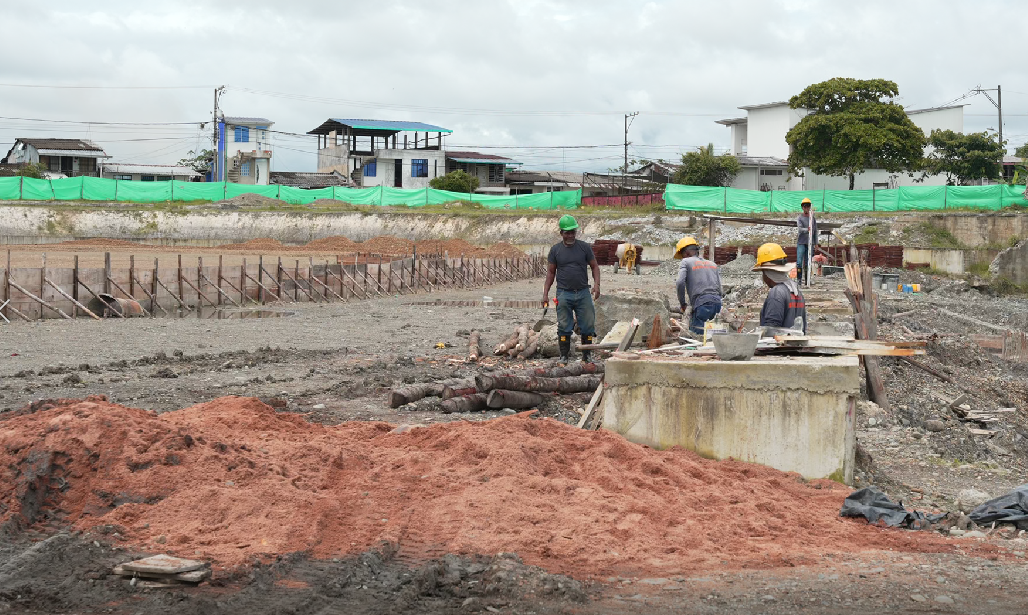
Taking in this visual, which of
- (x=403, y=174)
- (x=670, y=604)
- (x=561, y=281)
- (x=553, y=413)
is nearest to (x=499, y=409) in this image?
(x=553, y=413)

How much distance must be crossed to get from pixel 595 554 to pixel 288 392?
19.2ft

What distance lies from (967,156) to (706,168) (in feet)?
45.3

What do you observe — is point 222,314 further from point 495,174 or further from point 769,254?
point 495,174

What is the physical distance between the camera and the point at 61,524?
520 cm

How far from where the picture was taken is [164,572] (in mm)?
4348

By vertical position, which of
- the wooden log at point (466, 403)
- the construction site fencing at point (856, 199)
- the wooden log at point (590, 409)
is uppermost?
the construction site fencing at point (856, 199)

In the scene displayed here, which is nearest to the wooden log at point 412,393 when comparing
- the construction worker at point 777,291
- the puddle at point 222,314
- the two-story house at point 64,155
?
the construction worker at point 777,291

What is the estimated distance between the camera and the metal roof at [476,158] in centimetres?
6888

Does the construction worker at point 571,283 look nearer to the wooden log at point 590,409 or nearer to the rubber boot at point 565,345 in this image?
the rubber boot at point 565,345

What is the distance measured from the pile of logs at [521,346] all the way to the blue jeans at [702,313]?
9.24 feet

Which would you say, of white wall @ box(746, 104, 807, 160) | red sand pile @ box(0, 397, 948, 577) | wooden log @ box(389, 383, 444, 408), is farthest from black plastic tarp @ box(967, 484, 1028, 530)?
white wall @ box(746, 104, 807, 160)

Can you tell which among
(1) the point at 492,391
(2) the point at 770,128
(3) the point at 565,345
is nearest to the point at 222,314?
(3) the point at 565,345

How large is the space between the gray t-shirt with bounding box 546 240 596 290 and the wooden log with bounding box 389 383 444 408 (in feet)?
6.32

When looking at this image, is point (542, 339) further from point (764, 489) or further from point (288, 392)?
point (764, 489)
